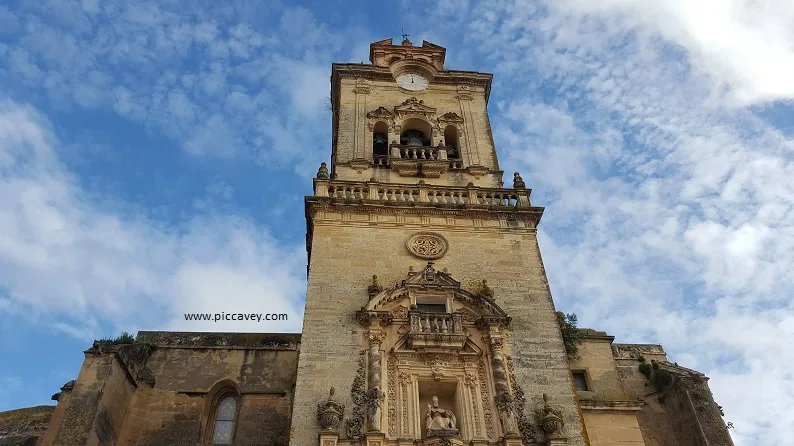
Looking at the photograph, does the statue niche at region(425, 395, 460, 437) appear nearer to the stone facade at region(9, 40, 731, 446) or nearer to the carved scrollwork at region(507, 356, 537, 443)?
the stone facade at region(9, 40, 731, 446)

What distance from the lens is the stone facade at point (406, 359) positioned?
14.9 m

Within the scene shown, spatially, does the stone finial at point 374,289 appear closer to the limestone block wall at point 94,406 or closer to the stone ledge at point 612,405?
the stone ledge at point 612,405

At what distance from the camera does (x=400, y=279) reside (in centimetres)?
1794

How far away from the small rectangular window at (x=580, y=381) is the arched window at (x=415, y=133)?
9.90 metres

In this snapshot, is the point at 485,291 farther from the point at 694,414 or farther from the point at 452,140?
the point at 452,140

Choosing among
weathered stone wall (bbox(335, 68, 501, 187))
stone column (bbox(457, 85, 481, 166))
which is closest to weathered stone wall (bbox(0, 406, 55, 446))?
weathered stone wall (bbox(335, 68, 501, 187))

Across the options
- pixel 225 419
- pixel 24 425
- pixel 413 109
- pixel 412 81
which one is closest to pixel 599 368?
pixel 225 419

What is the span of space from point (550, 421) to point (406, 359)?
3.49m

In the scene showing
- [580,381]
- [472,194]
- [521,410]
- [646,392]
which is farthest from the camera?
[472,194]

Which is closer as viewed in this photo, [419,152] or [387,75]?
[419,152]

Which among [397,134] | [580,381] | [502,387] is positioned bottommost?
[502,387]

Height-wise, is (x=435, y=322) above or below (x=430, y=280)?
below

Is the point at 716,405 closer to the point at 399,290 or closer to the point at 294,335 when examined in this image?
the point at 399,290

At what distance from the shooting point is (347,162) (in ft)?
73.6
